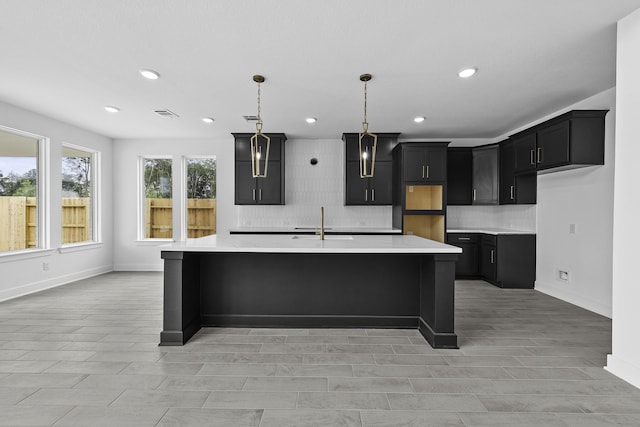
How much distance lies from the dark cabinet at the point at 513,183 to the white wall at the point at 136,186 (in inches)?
183

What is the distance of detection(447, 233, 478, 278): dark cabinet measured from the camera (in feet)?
18.0

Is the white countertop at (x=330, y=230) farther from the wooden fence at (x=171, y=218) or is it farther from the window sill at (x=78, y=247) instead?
the window sill at (x=78, y=247)

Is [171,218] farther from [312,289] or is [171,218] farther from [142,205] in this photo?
[312,289]

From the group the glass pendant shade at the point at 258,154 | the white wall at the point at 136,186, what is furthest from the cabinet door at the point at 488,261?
the white wall at the point at 136,186

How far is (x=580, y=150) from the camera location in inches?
149

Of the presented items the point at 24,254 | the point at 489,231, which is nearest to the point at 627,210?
the point at 489,231

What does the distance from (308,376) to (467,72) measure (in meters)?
3.00

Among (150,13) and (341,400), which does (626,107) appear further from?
(150,13)

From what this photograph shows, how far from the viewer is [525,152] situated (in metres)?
4.71

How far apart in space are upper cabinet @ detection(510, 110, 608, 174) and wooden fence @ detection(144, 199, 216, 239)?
17.4 feet

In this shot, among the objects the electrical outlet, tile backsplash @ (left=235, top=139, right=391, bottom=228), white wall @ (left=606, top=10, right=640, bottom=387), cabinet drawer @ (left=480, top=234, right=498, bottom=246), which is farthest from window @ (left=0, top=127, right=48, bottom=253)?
the electrical outlet

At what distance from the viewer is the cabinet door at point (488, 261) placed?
5.12m

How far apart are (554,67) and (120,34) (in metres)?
3.72

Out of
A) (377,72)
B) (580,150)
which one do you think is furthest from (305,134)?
(580,150)
